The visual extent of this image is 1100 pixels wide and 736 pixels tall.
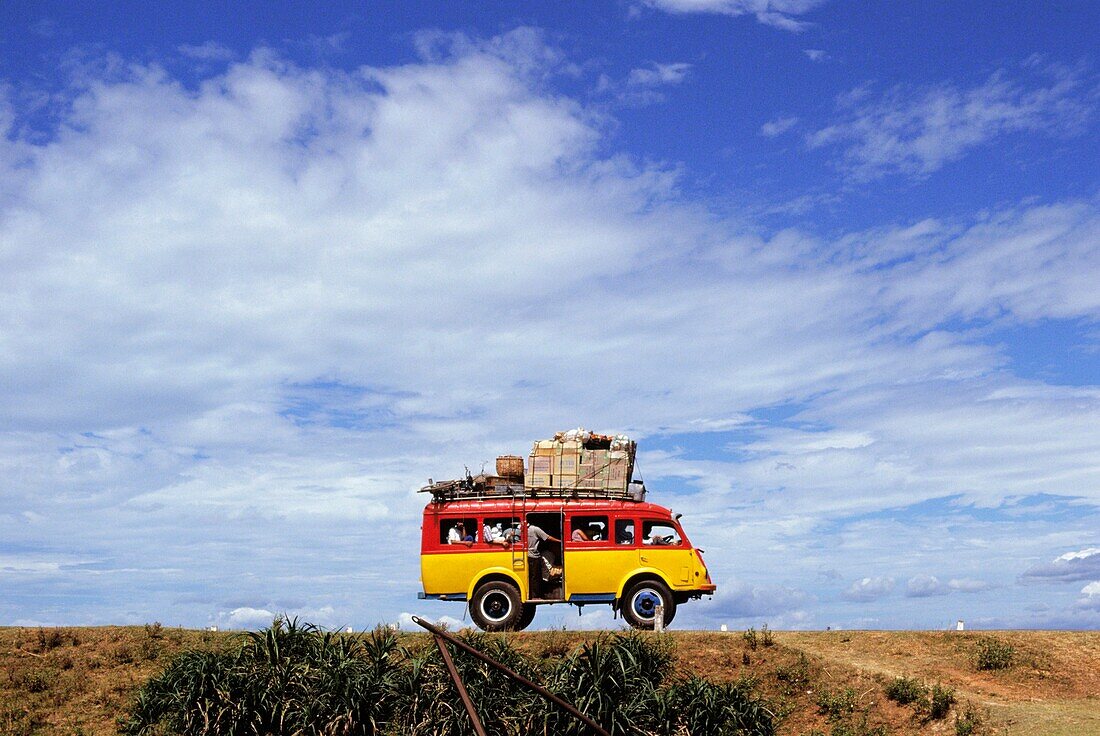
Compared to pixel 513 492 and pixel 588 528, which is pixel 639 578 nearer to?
pixel 588 528

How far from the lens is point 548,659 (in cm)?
2328

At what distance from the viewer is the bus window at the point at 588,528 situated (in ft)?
88.2

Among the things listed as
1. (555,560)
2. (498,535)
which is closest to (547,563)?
(555,560)

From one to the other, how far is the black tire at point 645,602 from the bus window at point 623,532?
112 cm

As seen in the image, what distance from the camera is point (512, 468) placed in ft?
93.2

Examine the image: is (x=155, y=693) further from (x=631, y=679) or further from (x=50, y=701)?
(x=631, y=679)

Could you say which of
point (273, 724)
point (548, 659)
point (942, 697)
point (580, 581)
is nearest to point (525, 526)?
point (580, 581)

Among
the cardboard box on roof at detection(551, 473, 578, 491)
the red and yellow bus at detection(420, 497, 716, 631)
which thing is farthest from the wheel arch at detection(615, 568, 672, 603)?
the cardboard box on roof at detection(551, 473, 578, 491)

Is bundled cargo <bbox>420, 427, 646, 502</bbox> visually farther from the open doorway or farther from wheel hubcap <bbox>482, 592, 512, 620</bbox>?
wheel hubcap <bbox>482, 592, 512, 620</bbox>

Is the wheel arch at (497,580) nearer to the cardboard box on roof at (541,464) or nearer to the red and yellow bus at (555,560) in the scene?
the red and yellow bus at (555,560)

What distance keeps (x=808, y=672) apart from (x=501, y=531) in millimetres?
8502

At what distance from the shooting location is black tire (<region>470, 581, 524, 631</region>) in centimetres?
2652

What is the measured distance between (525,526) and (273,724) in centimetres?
859

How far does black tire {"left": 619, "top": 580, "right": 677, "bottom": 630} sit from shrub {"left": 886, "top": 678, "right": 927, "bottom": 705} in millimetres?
6055
